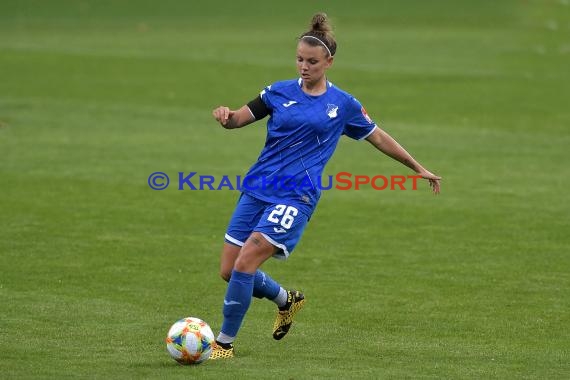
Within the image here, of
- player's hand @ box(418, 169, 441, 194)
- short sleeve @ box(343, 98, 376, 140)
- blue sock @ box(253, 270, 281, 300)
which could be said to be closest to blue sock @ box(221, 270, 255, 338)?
blue sock @ box(253, 270, 281, 300)

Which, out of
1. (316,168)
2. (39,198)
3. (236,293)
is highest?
(316,168)

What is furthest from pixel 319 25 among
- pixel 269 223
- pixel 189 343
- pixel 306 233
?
pixel 306 233

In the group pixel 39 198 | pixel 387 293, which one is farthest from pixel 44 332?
pixel 39 198

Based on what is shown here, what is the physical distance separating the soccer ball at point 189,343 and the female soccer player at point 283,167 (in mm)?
257

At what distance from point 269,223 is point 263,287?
0.79 metres

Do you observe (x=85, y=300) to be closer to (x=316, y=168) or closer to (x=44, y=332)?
(x=44, y=332)

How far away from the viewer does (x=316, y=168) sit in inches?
347

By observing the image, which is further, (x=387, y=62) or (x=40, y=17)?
(x=40, y=17)

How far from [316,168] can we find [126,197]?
278 inches

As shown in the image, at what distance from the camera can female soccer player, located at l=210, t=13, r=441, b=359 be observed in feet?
28.4

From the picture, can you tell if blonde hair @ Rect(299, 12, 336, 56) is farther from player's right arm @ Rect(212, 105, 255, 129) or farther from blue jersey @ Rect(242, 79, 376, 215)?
player's right arm @ Rect(212, 105, 255, 129)

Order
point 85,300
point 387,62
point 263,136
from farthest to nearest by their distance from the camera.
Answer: point 387,62
point 263,136
point 85,300

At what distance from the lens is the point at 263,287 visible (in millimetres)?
9195

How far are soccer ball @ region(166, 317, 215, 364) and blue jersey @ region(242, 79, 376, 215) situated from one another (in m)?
1.12
